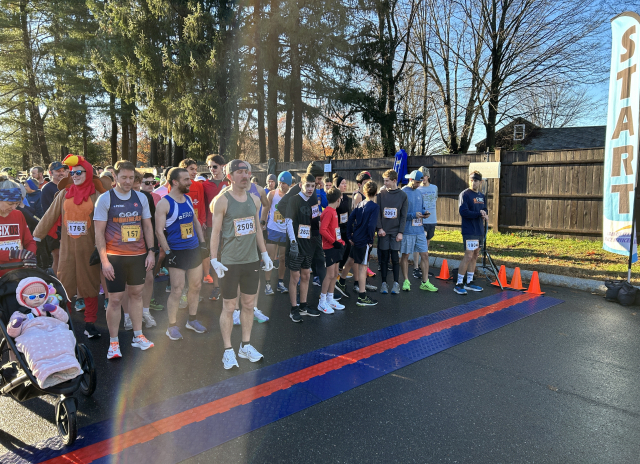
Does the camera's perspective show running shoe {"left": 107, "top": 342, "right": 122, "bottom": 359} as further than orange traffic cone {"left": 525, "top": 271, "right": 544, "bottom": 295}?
No

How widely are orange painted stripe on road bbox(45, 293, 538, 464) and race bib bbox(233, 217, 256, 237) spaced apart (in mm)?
1475

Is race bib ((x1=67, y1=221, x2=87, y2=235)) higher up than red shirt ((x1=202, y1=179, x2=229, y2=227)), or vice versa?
red shirt ((x1=202, y1=179, x2=229, y2=227))

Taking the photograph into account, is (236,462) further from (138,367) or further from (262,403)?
(138,367)

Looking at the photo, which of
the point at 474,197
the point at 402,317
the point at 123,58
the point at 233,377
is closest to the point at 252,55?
the point at 123,58

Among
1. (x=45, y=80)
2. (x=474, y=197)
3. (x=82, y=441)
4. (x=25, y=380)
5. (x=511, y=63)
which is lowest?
(x=82, y=441)

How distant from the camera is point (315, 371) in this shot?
160 inches

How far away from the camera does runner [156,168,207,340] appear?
4.77 meters

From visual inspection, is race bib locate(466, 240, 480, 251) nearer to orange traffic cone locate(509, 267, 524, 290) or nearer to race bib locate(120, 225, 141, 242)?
orange traffic cone locate(509, 267, 524, 290)

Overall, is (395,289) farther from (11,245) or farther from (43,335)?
(11,245)

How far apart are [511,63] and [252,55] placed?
37.7 feet

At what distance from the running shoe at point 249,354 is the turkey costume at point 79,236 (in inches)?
79.3

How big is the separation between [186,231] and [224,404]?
2189 millimetres

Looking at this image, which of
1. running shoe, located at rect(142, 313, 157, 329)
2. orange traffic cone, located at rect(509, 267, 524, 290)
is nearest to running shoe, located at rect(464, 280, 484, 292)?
orange traffic cone, located at rect(509, 267, 524, 290)

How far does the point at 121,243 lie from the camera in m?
4.33
